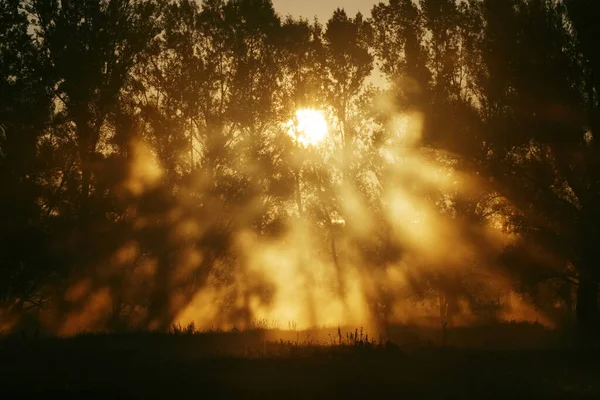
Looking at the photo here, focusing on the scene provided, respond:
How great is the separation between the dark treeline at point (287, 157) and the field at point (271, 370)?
745 centimetres

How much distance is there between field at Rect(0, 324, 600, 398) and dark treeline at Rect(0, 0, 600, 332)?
7.45 m

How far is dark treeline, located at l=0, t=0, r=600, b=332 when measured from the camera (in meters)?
26.2

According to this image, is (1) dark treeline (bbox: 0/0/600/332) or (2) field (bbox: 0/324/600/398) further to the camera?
(1) dark treeline (bbox: 0/0/600/332)

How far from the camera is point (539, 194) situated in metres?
26.6

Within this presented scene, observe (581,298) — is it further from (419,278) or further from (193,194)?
(193,194)

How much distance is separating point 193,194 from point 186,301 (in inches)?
232

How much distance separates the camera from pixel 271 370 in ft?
48.3

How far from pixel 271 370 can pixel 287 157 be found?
23.7m

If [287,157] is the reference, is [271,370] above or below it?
below

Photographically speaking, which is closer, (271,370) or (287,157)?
(271,370)

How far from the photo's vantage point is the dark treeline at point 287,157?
26.2 metres

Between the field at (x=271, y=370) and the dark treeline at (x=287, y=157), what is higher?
the dark treeline at (x=287, y=157)

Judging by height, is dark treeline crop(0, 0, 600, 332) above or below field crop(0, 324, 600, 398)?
above

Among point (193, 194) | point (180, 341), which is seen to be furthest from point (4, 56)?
point (180, 341)
